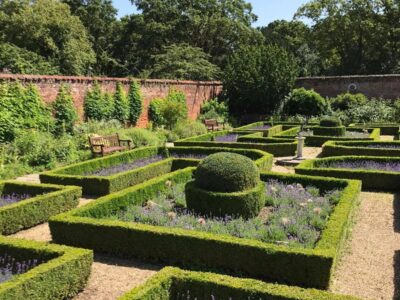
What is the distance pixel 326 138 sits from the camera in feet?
54.2

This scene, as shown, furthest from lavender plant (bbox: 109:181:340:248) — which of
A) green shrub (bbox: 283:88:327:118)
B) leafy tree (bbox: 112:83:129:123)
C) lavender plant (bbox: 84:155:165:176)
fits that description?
green shrub (bbox: 283:88:327:118)

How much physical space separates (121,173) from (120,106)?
Result: 27.7 feet

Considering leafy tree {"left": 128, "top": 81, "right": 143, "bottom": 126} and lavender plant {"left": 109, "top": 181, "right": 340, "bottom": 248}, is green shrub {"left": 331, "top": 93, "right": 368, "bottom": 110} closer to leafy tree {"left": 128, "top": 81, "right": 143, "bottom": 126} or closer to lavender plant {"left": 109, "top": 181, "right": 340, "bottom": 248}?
leafy tree {"left": 128, "top": 81, "right": 143, "bottom": 126}

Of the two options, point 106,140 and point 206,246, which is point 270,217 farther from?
point 106,140

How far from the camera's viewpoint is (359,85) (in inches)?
1080

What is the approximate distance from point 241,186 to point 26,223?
12.4 feet

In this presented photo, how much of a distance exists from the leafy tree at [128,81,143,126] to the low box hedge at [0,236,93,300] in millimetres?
13354

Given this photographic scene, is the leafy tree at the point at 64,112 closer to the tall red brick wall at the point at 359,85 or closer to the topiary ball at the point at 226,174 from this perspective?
the topiary ball at the point at 226,174

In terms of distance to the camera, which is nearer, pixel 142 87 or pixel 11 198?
pixel 11 198

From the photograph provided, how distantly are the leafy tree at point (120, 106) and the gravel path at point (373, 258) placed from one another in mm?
11645

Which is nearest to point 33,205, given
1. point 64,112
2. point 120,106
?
point 64,112

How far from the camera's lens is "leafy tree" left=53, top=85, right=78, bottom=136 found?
1484 cm

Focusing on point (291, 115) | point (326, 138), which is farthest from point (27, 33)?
point (326, 138)

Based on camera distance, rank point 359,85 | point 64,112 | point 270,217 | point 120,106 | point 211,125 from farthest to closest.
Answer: point 359,85 < point 211,125 < point 120,106 < point 64,112 < point 270,217
